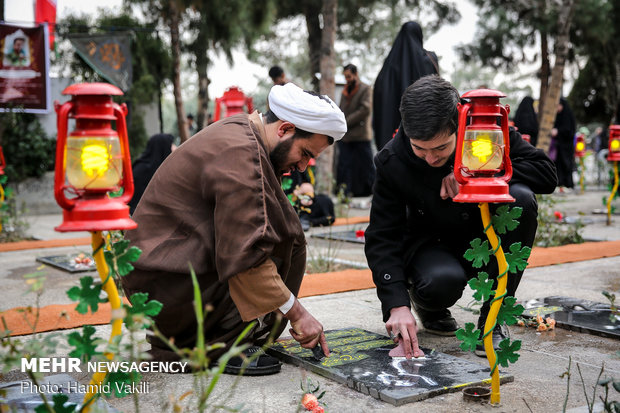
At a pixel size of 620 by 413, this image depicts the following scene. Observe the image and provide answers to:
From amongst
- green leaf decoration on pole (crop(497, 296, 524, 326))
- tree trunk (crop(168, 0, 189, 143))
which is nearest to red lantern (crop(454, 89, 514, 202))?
green leaf decoration on pole (crop(497, 296, 524, 326))

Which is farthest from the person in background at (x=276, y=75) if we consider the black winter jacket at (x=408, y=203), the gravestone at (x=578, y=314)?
the black winter jacket at (x=408, y=203)

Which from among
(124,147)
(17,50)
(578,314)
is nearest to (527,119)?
(578,314)

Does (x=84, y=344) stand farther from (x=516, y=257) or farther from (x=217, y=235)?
(x=516, y=257)

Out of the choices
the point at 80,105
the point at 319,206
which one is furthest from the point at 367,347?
the point at 319,206

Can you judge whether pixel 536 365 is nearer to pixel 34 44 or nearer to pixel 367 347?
pixel 367 347

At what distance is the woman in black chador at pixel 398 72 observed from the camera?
592 centimetres

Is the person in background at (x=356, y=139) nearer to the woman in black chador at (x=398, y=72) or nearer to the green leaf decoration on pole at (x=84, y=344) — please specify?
the woman in black chador at (x=398, y=72)

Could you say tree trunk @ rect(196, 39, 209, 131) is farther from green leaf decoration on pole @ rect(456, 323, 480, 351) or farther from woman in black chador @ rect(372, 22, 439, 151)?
green leaf decoration on pole @ rect(456, 323, 480, 351)

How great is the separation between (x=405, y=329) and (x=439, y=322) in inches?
21.5

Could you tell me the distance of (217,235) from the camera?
2504mm

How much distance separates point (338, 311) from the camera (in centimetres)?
387

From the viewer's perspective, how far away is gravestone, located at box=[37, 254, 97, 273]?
5398mm

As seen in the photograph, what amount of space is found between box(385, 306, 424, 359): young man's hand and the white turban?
2.71ft

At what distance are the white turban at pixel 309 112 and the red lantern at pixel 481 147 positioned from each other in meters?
0.68
